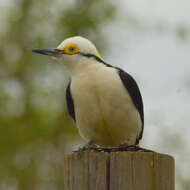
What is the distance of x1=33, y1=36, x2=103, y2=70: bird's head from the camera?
7.38 meters

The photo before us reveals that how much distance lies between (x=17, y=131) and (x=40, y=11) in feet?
12.6

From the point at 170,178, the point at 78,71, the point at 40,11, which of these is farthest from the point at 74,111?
the point at 40,11

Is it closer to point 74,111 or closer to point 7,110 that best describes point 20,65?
point 7,110

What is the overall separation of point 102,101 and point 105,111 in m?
0.10

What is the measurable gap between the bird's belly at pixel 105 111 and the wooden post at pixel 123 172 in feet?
6.24

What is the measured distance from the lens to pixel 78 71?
7.26 metres

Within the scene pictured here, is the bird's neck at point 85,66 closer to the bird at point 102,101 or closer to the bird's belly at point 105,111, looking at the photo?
the bird at point 102,101

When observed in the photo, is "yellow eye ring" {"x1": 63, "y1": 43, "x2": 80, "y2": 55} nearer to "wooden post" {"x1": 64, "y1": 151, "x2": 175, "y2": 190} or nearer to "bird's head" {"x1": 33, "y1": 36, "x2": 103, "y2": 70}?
"bird's head" {"x1": 33, "y1": 36, "x2": 103, "y2": 70}

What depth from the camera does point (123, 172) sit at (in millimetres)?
4926

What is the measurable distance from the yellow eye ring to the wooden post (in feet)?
8.14

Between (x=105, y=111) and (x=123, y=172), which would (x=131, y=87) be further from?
(x=123, y=172)

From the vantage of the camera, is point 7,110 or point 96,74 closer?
point 96,74

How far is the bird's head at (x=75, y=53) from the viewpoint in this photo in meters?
7.38

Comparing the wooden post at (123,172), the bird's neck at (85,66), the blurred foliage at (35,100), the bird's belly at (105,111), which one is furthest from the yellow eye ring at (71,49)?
the blurred foliage at (35,100)
